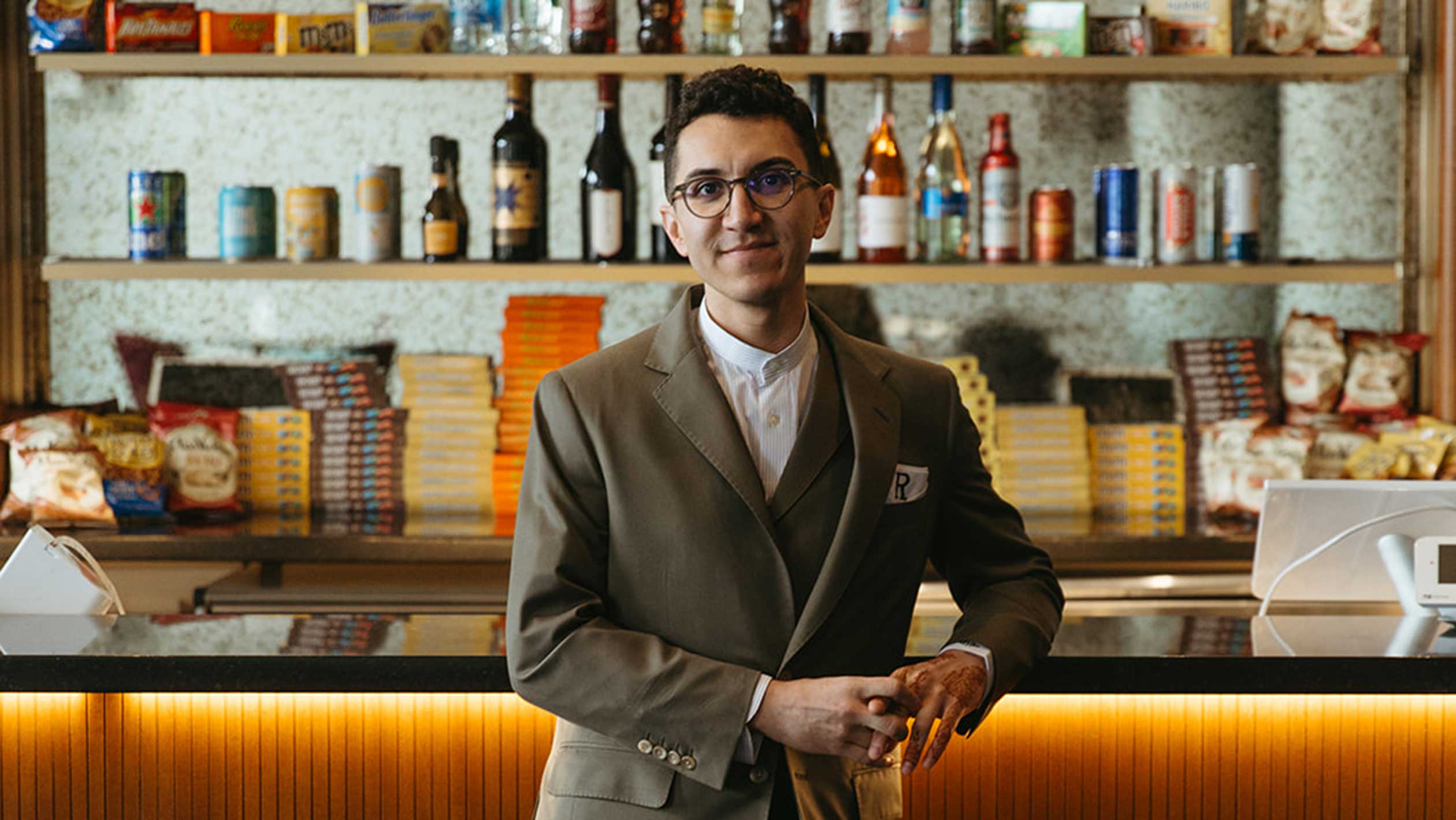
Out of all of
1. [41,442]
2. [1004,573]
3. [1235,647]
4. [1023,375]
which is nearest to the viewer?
[1004,573]

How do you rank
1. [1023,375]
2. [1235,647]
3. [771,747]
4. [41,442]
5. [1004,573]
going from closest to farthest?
[771,747] → [1004,573] → [1235,647] → [41,442] → [1023,375]

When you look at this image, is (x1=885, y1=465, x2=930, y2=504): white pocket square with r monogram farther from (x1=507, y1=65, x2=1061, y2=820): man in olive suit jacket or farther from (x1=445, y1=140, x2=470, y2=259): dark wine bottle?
(x1=445, y1=140, x2=470, y2=259): dark wine bottle

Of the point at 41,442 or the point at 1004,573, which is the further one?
the point at 41,442

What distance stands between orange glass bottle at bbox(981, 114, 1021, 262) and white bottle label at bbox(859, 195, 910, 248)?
166mm

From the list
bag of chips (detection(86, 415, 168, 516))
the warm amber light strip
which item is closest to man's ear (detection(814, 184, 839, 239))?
→ the warm amber light strip

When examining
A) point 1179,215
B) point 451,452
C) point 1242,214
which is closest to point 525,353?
point 451,452

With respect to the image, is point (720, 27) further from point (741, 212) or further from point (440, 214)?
point (741, 212)

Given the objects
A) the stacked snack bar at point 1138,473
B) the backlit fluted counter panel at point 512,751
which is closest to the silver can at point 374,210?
the backlit fluted counter panel at point 512,751

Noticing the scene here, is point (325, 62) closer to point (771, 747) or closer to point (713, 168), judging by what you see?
point (713, 168)

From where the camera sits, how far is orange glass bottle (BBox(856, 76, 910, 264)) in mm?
2680

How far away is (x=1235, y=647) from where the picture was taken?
56.9 inches

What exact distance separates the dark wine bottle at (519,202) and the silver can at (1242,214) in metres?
1.31

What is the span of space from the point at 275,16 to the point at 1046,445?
1690 millimetres

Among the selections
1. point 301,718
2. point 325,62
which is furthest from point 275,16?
point 301,718
